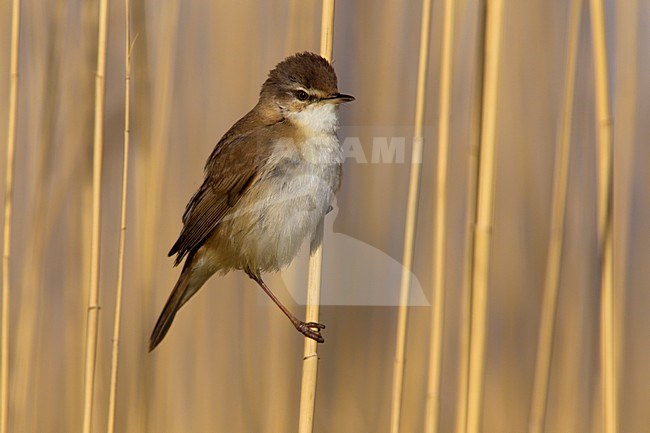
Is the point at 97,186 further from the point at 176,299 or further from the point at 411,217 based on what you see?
the point at 411,217

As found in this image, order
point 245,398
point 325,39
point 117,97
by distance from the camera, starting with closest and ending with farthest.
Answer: point 325,39
point 117,97
point 245,398

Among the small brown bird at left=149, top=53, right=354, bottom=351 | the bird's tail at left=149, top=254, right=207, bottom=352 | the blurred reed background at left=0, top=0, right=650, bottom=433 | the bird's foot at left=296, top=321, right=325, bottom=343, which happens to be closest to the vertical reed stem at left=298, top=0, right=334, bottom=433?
the bird's foot at left=296, top=321, right=325, bottom=343

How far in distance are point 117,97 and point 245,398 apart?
102cm

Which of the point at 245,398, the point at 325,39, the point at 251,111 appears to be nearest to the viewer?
the point at 325,39

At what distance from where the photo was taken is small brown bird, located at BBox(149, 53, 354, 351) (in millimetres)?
1934

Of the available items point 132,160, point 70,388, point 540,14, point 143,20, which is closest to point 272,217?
point 132,160

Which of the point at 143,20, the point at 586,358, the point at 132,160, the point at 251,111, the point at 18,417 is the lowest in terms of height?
the point at 18,417

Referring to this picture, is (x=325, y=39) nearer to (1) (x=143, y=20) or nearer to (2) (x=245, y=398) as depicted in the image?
(1) (x=143, y=20)

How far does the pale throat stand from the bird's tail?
0.51 m

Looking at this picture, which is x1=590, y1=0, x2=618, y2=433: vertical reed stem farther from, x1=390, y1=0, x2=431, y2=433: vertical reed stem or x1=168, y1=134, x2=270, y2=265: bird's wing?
x1=168, y1=134, x2=270, y2=265: bird's wing

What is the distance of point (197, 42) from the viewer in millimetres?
2322

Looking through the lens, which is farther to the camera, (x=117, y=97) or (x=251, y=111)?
(x=117, y=97)

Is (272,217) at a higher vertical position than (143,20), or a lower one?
lower

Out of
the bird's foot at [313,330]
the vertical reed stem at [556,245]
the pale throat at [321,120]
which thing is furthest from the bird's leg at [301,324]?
the vertical reed stem at [556,245]
